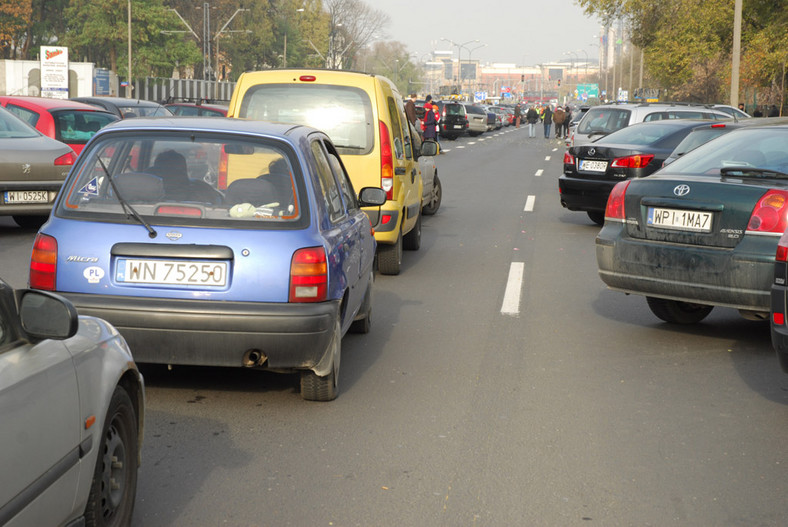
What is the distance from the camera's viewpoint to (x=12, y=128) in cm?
1338

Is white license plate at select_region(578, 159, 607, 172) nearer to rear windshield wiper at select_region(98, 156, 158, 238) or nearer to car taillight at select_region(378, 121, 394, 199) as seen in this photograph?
car taillight at select_region(378, 121, 394, 199)

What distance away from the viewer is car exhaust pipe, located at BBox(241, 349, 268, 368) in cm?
555

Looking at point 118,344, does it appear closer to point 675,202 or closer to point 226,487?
point 226,487

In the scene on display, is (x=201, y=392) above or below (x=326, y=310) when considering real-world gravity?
below

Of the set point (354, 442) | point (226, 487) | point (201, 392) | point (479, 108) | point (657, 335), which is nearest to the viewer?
point (226, 487)

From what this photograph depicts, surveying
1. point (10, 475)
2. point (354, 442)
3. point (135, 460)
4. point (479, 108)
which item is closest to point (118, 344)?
point (135, 460)

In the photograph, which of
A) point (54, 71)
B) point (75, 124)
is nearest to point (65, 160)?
point (75, 124)

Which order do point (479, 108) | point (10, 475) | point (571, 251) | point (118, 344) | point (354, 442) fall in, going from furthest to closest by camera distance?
1. point (479, 108)
2. point (571, 251)
3. point (354, 442)
4. point (118, 344)
5. point (10, 475)

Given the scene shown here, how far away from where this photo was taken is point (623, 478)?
4852 mm

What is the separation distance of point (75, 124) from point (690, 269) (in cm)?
1074

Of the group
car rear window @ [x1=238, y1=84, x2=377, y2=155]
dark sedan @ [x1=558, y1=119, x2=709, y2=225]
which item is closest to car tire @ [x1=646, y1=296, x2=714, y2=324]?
car rear window @ [x1=238, y1=84, x2=377, y2=155]

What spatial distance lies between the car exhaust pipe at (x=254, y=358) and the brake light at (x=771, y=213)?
3.50 meters

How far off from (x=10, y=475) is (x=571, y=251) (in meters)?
10.6

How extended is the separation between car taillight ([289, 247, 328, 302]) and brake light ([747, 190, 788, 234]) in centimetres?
A: 315
